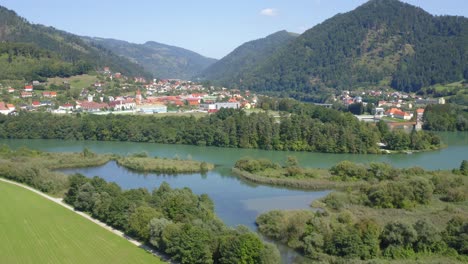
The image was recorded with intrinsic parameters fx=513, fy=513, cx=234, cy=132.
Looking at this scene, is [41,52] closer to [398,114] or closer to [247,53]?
[398,114]

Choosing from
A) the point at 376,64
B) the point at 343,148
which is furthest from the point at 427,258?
the point at 376,64

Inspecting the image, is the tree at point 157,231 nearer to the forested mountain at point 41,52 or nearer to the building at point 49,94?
the building at point 49,94

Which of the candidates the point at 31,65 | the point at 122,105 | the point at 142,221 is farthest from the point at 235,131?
the point at 31,65

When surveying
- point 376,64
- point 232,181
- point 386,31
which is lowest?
point 232,181

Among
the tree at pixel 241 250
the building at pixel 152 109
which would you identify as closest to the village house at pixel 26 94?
the building at pixel 152 109

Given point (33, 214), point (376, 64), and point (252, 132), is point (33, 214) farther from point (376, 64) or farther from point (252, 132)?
point (376, 64)

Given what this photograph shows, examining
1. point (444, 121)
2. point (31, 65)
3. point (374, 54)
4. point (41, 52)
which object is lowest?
point (444, 121)

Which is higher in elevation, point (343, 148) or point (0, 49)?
point (0, 49)

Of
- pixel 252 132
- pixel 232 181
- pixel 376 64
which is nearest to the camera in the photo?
pixel 232 181
